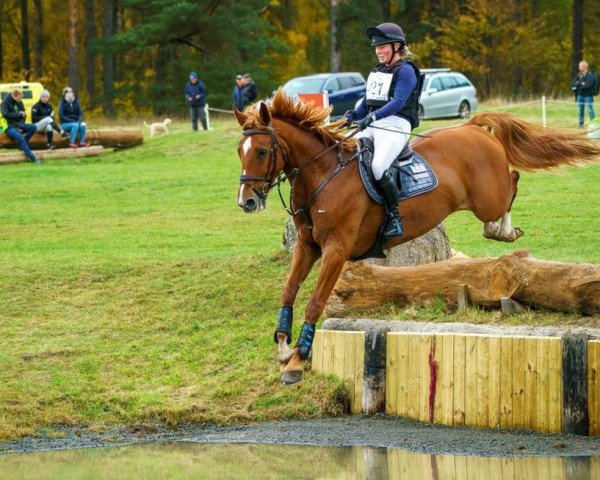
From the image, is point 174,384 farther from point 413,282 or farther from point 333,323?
point 413,282

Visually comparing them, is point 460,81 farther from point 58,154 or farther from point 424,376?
point 424,376

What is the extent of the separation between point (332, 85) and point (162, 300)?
23.2 meters

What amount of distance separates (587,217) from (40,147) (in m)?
17.0

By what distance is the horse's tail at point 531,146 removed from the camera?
44.0 ft

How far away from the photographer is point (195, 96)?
36281 millimetres

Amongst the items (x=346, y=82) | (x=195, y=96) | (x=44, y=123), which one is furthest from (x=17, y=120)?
(x=346, y=82)

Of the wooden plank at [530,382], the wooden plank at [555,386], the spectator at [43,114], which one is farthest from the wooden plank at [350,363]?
the spectator at [43,114]

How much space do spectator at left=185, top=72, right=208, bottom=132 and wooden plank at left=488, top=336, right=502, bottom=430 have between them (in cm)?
2498

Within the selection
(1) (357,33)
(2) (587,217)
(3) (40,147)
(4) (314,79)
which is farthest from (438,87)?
(1) (357,33)

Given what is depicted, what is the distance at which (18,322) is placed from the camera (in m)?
15.5

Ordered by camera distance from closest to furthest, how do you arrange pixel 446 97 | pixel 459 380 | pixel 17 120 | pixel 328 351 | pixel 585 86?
pixel 459 380
pixel 328 351
pixel 17 120
pixel 585 86
pixel 446 97

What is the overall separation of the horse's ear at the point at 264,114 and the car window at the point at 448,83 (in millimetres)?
28127

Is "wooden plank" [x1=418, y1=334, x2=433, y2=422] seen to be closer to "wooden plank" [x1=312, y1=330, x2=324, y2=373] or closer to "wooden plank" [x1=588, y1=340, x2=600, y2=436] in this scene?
"wooden plank" [x1=312, y1=330, x2=324, y2=373]

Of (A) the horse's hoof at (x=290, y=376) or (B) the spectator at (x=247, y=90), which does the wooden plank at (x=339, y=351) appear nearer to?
(A) the horse's hoof at (x=290, y=376)
